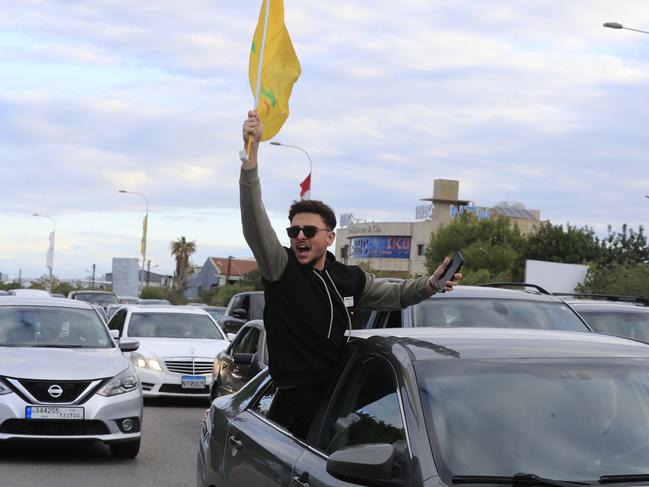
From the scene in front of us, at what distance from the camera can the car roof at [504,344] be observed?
468 centimetres

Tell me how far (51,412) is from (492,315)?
417cm

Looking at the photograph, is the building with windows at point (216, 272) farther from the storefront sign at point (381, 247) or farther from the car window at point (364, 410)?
the car window at point (364, 410)

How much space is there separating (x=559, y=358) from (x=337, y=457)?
3.34 ft

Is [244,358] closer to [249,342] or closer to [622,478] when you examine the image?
[249,342]

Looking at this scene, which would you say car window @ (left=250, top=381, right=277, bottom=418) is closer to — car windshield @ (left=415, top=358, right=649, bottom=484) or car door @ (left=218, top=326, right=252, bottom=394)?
car windshield @ (left=415, top=358, right=649, bottom=484)

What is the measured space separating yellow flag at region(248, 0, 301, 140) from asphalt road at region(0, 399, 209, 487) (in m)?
4.45

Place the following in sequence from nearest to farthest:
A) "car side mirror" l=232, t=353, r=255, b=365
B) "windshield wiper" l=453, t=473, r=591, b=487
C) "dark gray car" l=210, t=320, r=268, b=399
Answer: "windshield wiper" l=453, t=473, r=591, b=487, "car side mirror" l=232, t=353, r=255, b=365, "dark gray car" l=210, t=320, r=268, b=399

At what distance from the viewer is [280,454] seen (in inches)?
204

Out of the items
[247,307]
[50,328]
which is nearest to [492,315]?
[50,328]

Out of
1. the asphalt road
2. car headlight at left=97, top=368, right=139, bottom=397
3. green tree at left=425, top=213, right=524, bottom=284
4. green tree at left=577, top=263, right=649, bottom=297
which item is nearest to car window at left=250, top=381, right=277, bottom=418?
the asphalt road

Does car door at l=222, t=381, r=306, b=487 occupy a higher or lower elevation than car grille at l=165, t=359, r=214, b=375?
higher

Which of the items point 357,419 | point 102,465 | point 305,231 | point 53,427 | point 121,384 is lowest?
point 102,465

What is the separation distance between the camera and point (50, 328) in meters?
12.6

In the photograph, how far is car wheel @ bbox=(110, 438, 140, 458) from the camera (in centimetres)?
1153
